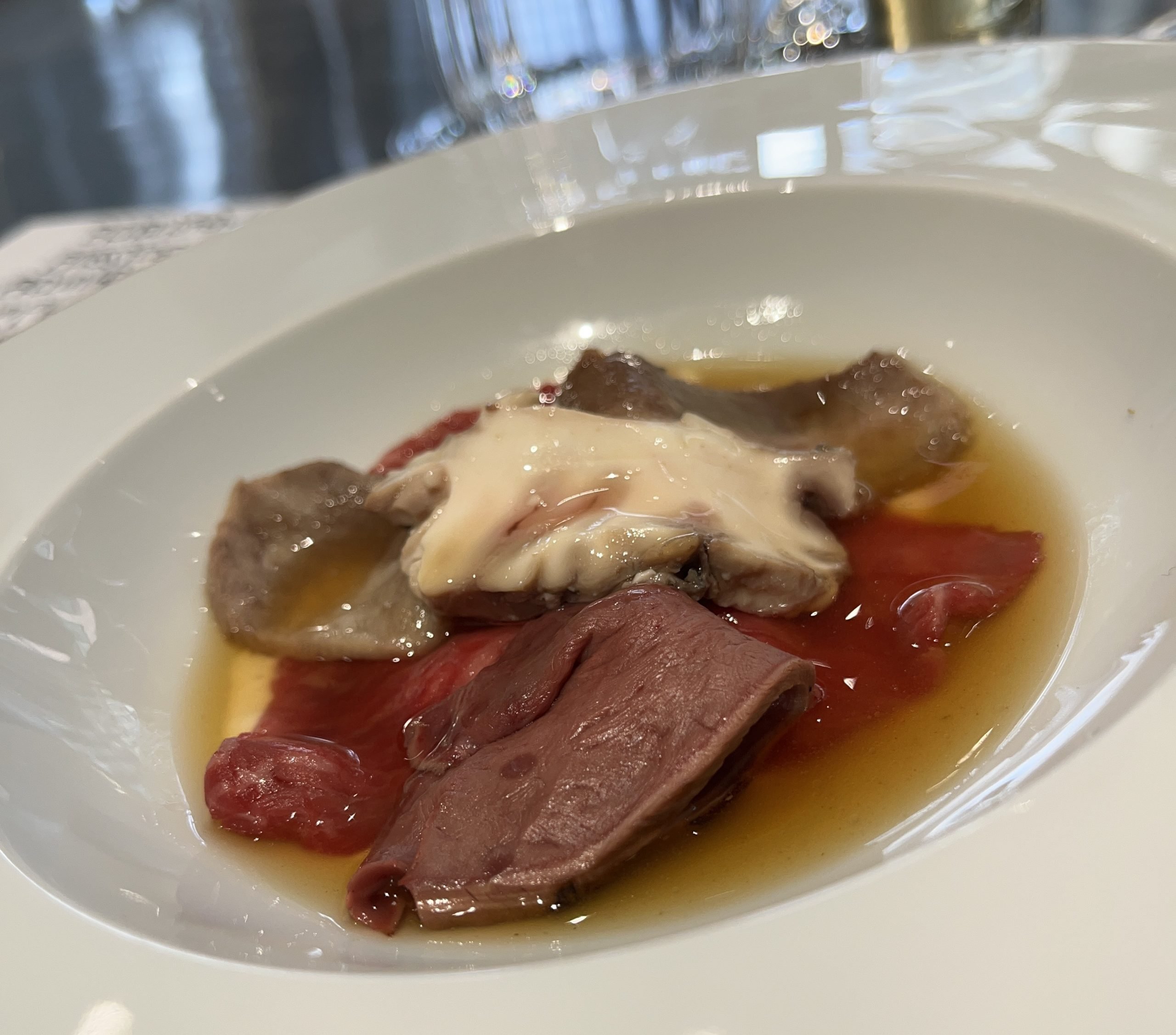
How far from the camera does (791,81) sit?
2.40 m

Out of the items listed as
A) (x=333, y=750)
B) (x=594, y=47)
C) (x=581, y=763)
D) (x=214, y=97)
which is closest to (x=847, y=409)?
(x=581, y=763)

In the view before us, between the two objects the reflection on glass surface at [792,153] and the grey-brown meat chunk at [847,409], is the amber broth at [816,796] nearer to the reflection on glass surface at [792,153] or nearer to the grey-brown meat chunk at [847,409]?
the grey-brown meat chunk at [847,409]

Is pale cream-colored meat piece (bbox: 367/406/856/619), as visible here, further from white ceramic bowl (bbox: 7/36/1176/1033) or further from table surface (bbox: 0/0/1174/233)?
table surface (bbox: 0/0/1174/233)

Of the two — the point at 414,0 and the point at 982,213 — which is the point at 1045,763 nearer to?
the point at 982,213

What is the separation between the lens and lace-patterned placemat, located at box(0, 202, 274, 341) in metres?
2.88

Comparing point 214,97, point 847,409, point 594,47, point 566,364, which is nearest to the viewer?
point 847,409

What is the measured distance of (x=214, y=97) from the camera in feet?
15.4

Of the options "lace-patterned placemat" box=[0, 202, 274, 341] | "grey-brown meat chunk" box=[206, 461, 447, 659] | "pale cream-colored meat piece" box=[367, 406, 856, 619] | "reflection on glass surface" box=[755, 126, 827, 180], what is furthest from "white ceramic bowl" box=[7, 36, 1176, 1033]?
"lace-patterned placemat" box=[0, 202, 274, 341]

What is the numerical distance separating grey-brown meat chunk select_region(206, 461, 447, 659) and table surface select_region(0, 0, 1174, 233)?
1.79m

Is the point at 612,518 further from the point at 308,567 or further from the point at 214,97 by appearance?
the point at 214,97

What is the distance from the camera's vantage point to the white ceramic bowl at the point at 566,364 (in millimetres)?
910

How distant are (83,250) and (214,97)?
191cm

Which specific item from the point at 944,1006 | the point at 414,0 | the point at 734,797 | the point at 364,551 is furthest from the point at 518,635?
the point at 414,0

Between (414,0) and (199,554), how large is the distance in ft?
13.4
